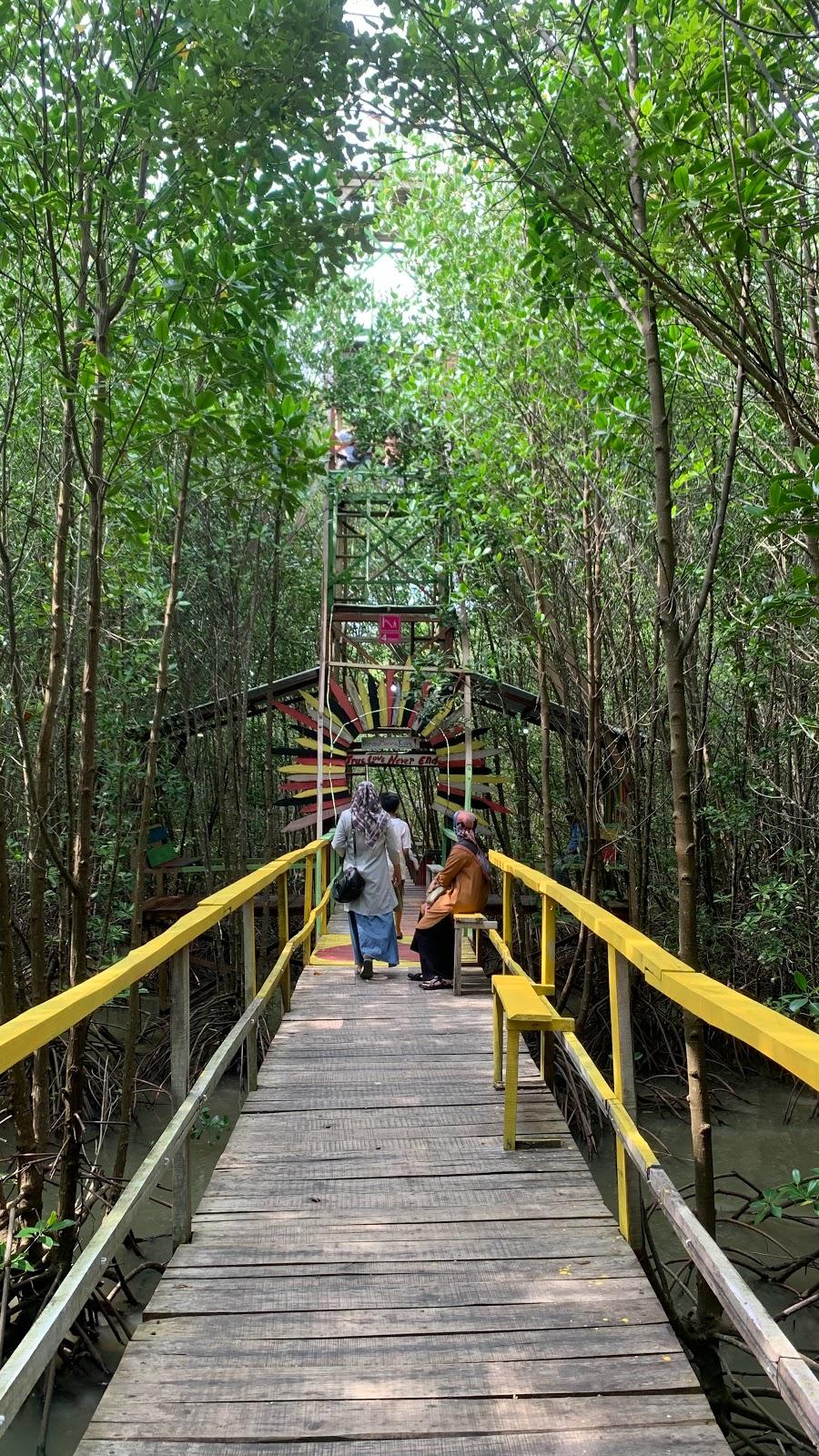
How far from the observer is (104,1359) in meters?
5.29

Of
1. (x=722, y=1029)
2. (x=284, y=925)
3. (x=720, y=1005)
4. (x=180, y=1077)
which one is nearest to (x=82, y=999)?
(x=180, y=1077)

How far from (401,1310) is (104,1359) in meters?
3.74

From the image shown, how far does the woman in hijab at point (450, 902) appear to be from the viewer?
6578 millimetres

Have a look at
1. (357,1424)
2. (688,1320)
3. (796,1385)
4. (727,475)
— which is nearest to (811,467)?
(727,475)

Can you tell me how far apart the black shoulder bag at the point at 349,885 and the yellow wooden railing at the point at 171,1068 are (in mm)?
1811

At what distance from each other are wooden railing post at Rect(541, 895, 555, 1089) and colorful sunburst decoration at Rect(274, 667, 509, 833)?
6.42 metres

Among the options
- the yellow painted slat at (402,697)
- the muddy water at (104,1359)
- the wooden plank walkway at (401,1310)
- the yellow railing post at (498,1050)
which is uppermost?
the yellow painted slat at (402,697)

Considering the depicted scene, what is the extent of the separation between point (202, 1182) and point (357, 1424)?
657cm

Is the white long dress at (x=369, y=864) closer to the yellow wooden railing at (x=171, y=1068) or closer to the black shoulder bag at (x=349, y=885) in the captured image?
the black shoulder bag at (x=349, y=885)

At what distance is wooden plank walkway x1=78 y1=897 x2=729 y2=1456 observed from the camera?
2.05 meters

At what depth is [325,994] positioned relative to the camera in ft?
21.1

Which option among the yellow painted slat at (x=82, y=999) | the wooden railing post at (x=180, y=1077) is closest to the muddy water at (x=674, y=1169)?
the wooden railing post at (x=180, y=1077)

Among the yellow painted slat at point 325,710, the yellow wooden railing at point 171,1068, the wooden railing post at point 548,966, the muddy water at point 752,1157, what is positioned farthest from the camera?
the yellow painted slat at point 325,710

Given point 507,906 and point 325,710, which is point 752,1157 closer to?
point 507,906
